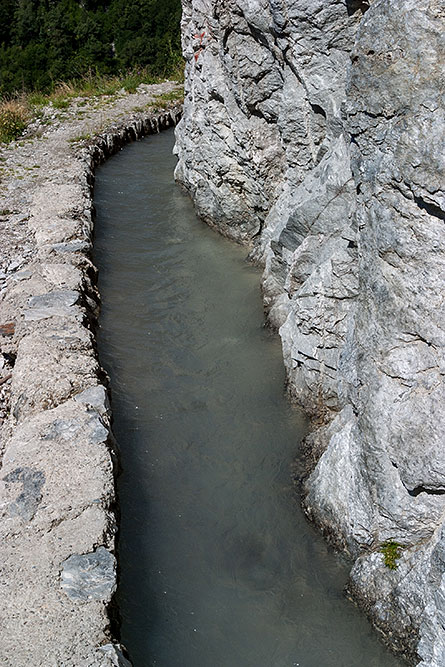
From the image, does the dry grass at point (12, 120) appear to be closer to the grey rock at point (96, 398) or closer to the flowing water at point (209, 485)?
the flowing water at point (209, 485)

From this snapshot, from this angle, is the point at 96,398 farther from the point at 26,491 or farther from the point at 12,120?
the point at 12,120

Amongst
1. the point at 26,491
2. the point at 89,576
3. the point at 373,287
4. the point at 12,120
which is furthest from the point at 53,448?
the point at 12,120

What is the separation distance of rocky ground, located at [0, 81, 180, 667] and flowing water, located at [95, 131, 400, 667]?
0.61 m

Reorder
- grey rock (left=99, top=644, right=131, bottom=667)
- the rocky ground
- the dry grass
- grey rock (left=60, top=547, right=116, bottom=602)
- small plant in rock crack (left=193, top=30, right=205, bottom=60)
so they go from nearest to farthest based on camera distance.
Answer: grey rock (left=99, top=644, right=131, bottom=667) → the rocky ground → grey rock (left=60, top=547, right=116, bottom=602) → small plant in rock crack (left=193, top=30, right=205, bottom=60) → the dry grass

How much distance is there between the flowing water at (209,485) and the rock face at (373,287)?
344mm

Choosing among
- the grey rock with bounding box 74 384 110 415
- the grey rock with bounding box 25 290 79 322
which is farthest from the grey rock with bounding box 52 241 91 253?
the grey rock with bounding box 74 384 110 415

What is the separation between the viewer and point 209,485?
6598 mm

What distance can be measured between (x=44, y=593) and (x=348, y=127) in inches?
168

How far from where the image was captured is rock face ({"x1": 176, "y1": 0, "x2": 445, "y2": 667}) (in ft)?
15.7

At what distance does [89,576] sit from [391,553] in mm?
2309

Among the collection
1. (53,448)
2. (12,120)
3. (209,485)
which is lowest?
(209,485)

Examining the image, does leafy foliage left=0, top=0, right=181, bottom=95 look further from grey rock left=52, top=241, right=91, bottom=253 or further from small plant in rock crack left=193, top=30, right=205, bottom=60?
grey rock left=52, top=241, right=91, bottom=253

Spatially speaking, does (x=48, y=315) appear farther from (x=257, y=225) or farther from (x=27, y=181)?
(x=27, y=181)

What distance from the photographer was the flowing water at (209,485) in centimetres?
524
